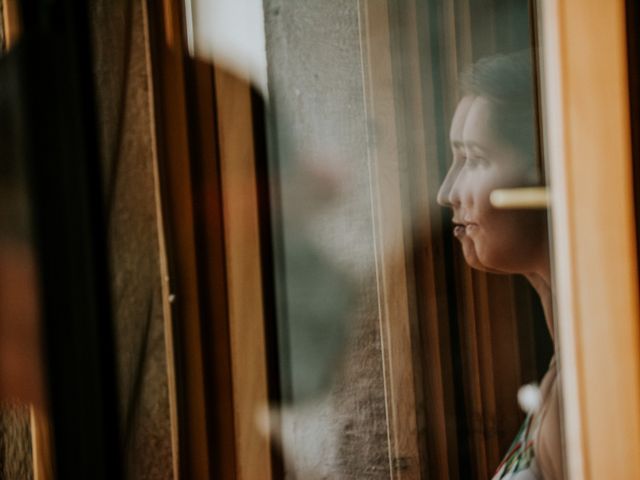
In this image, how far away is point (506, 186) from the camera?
25.0 inches

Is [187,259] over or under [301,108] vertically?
under

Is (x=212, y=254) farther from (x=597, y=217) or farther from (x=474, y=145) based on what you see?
(x=597, y=217)

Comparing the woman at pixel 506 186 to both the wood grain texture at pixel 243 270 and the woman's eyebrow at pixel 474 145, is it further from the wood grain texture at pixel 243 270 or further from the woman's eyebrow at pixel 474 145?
the wood grain texture at pixel 243 270

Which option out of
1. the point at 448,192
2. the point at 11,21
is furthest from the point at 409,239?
the point at 11,21

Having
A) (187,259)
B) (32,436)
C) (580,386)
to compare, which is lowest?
(32,436)

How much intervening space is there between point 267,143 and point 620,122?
0.47m

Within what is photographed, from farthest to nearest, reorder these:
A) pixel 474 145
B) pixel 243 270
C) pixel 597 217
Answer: pixel 243 270, pixel 474 145, pixel 597 217

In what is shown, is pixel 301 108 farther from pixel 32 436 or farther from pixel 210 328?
pixel 32 436

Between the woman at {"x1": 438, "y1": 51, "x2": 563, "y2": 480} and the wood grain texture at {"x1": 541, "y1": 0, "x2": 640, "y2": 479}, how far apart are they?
0.03m

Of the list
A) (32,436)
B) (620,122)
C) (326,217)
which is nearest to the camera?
(620,122)

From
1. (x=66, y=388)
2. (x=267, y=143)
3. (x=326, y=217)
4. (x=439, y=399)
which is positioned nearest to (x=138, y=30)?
(x=267, y=143)

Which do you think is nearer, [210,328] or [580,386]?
[580,386]

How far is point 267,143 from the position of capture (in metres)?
0.88

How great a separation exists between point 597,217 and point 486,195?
0.12 m
